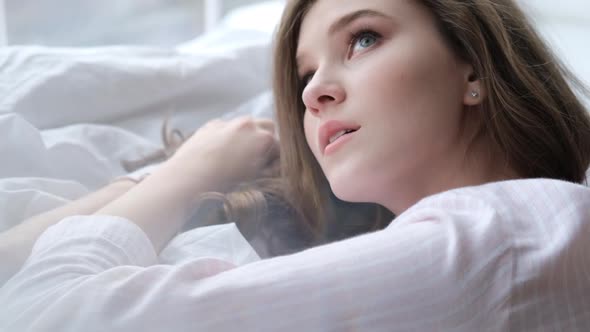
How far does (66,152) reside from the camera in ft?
3.23

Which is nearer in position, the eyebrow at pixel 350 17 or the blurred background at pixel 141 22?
the eyebrow at pixel 350 17

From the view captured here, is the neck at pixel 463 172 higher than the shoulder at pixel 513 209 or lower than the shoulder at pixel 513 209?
lower

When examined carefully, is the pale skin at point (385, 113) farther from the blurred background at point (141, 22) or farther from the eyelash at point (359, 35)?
the blurred background at point (141, 22)

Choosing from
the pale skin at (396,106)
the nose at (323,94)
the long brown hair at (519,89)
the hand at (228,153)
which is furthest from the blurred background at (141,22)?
the hand at (228,153)

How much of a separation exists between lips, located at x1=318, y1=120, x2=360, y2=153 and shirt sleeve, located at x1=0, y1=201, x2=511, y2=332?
19 cm

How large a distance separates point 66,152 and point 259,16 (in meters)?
0.85

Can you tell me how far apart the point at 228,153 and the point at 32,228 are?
0.31m

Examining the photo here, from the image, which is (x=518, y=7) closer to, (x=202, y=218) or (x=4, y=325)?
(x=202, y=218)

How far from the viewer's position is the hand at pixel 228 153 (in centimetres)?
92

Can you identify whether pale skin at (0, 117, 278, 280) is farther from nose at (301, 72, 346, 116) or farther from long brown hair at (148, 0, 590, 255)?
nose at (301, 72, 346, 116)

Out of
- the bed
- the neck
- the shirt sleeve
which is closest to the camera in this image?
the shirt sleeve

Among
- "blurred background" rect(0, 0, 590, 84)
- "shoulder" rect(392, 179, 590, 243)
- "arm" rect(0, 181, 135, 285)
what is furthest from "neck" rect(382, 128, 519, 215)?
"arm" rect(0, 181, 135, 285)

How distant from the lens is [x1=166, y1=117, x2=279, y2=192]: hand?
0.92 metres

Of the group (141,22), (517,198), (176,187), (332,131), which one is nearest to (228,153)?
(176,187)
